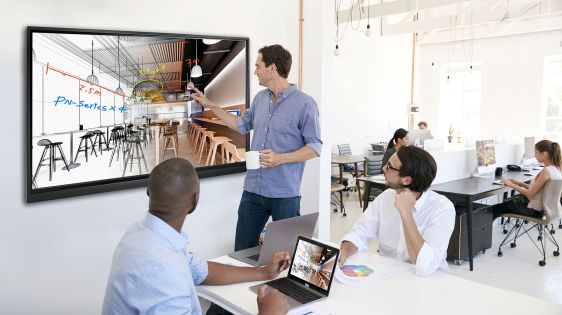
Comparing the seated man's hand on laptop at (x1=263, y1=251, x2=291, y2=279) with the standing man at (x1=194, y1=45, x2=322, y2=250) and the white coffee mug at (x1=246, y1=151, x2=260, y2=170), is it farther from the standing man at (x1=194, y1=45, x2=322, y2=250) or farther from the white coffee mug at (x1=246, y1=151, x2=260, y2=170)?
the standing man at (x1=194, y1=45, x2=322, y2=250)

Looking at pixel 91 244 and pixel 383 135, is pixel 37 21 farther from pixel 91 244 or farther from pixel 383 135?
pixel 383 135

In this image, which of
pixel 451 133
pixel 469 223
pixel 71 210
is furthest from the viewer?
pixel 451 133

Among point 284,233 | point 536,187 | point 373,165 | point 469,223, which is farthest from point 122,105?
point 373,165

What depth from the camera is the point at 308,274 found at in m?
1.85

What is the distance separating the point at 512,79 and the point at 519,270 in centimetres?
696

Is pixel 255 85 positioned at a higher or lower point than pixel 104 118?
higher

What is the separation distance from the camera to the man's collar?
1.31 m

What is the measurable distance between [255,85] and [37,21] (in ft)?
5.29

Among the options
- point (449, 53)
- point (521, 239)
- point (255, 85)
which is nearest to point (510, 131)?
point (449, 53)

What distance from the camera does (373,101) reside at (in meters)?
10.8

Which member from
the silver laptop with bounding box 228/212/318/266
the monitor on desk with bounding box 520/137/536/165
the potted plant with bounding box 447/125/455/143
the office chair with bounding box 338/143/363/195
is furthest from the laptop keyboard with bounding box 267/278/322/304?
the potted plant with bounding box 447/125/455/143

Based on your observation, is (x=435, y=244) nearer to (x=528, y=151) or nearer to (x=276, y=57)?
(x=276, y=57)

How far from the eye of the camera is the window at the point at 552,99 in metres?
9.92

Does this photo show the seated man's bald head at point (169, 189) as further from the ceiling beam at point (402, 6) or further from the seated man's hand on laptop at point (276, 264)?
the ceiling beam at point (402, 6)
